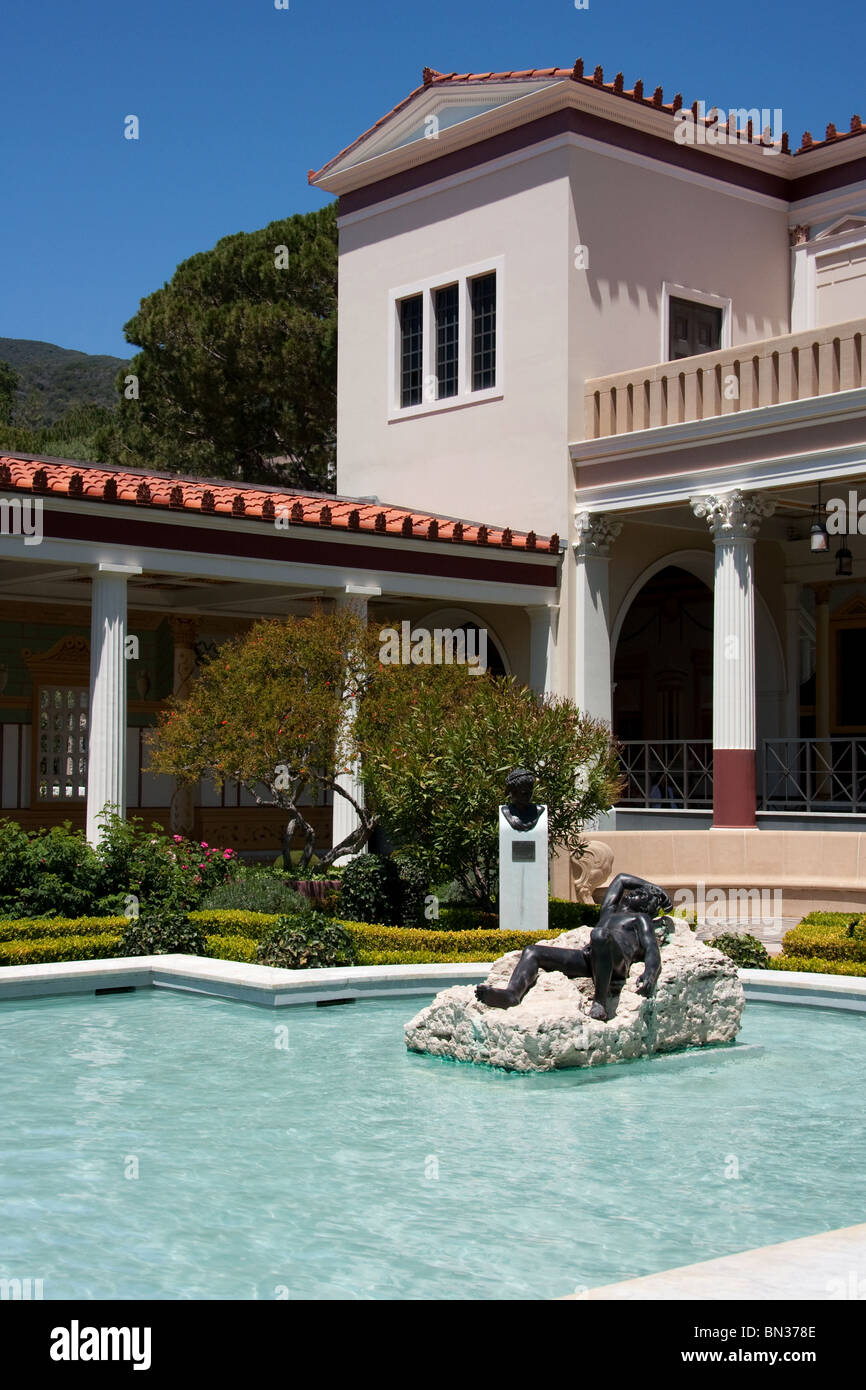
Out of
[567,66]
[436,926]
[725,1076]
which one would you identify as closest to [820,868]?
[436,926]

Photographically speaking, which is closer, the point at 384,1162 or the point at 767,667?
the point at 384,1162

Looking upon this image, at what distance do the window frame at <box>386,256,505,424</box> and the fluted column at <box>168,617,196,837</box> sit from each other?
178 inches

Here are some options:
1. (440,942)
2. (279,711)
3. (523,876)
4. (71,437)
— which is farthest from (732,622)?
(71,437)

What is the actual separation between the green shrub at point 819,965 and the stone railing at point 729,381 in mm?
7582

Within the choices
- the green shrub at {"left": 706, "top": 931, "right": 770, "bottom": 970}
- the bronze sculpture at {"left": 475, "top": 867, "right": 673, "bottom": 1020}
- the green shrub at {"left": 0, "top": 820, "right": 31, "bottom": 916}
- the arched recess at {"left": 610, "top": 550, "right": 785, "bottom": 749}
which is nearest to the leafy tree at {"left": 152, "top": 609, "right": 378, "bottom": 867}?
the green shrub at {"left": 0, "top": 820, "right": 31, "bottom": 916}

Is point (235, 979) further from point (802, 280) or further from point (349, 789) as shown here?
point (802, 280)

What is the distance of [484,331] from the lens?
22.4 metres

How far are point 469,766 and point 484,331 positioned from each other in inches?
390

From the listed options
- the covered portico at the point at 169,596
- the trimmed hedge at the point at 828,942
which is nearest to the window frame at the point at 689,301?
the covered portico at the point at 169,596

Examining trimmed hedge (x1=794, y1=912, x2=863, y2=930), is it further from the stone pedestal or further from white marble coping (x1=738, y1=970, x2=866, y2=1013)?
the stone pedestal

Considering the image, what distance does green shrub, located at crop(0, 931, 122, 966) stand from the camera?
12.5 meters

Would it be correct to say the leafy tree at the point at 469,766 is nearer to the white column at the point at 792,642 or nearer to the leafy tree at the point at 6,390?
the white column at the point at 792,642

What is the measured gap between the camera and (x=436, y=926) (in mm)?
14875

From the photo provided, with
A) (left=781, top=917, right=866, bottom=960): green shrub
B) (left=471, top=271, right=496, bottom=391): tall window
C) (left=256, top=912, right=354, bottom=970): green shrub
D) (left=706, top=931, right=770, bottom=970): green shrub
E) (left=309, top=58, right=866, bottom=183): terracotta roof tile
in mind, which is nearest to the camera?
(left=256, top=912, right=354, bottom=970): green shrub
